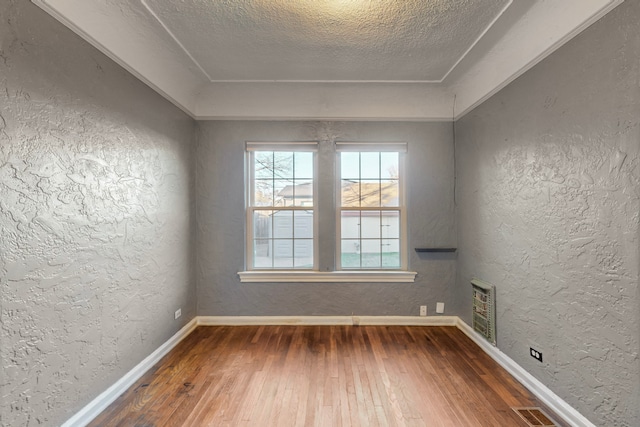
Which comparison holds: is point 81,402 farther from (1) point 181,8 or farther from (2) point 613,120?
(2) point 613,120

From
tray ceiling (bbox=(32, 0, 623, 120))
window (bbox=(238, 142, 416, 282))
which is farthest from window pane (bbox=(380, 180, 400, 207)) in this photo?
tray ceiling (bbox=(32, 0, 623, 120))

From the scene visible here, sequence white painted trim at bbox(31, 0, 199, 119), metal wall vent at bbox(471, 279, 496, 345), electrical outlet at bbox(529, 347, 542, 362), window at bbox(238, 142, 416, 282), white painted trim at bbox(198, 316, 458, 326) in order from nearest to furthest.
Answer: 1. white painted trim at bbox(31, 0, 199, 119)
2. electrical outlet at bbox(529, 347, 542, 362)
3. metal wall vent at bbox(471, 279, 496, 345)
4. white painted trim at bbox(198, 316, 458, 326)
5. window at bbox(238, 142, 416, 282)

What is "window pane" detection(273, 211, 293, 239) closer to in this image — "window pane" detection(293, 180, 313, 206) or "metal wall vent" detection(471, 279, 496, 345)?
"window pane" detection(293, 180, 313, 206)

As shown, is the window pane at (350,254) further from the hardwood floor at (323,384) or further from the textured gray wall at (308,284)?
the hardwood floor at (323,384)

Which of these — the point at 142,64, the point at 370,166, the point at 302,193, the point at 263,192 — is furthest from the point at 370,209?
the point at 142,64

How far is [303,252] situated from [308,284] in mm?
388

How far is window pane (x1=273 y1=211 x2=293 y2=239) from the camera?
327 centimetres

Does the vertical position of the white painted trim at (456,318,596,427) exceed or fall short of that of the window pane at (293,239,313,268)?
it falls short

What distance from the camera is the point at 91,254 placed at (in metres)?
1.72

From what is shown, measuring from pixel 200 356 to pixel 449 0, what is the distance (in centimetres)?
345

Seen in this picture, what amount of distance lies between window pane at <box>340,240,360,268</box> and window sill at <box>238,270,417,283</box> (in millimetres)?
141

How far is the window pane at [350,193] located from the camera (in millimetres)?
3271

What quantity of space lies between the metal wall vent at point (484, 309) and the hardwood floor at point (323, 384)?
195 millimetres

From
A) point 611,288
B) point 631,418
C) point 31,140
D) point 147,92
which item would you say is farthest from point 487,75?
point 31,140
